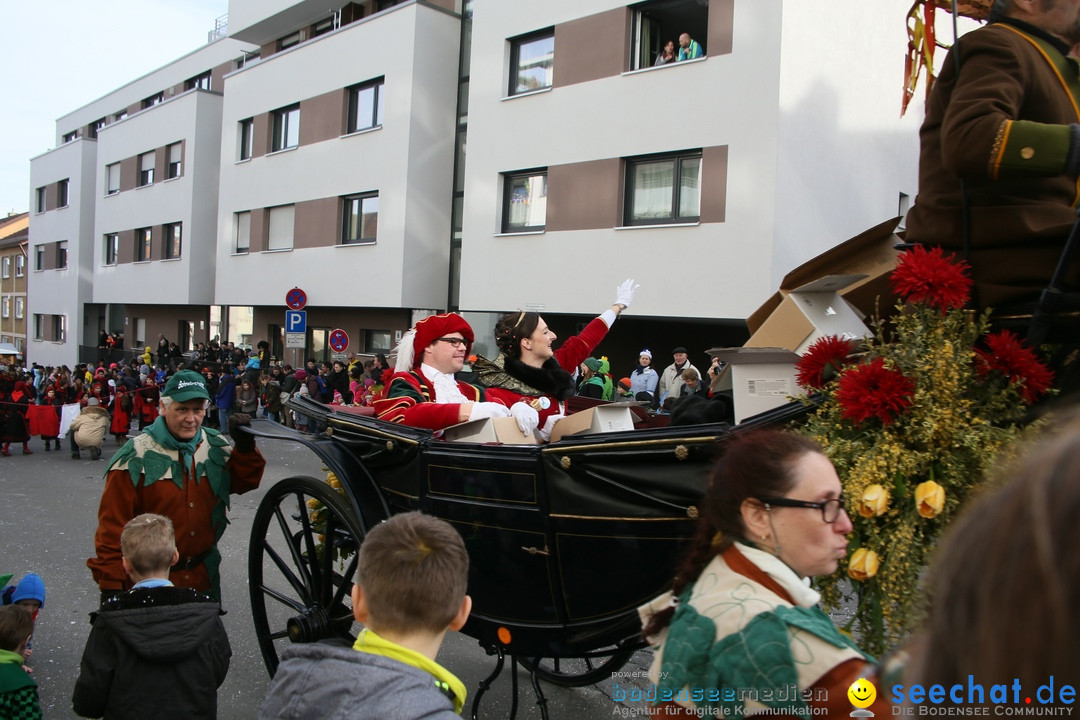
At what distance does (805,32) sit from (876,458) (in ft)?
39.3

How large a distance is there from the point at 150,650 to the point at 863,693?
98.3 inches

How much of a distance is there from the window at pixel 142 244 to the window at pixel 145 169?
5.28ft

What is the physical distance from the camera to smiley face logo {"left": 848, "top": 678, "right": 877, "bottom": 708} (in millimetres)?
1428

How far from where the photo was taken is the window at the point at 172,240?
89.0 feet

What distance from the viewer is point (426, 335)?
4.40 metres

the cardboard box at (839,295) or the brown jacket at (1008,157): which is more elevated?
the brown jacket at (1008,157)

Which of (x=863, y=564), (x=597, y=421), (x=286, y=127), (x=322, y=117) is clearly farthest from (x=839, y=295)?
(x=286, y=127)

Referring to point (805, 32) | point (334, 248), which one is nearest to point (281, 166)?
point (334, 248)

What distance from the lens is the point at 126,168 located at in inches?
1174

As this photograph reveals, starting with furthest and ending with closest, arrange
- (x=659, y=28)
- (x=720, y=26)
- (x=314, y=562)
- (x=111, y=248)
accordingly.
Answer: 1. (x=111, y=248)
2. (x=659, y=28)
3. (x=720, y=26)
4. (x=314, y=562)

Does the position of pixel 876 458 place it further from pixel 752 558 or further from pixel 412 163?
pixel 412 163

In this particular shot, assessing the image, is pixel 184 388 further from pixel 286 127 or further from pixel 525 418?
pixel 286 127

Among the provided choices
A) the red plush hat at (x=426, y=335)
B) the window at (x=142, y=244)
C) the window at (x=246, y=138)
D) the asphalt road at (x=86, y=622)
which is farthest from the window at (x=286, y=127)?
the red plush hat at (x=426, y=335)

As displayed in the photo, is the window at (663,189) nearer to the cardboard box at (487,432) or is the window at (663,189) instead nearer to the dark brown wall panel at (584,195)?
the dark brown wall panel at (584,195)
